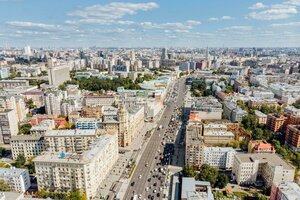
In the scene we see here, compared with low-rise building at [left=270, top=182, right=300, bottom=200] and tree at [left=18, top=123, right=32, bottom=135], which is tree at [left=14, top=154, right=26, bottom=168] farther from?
low-rise building at [left=270, top=182, right=300, bottom=200]

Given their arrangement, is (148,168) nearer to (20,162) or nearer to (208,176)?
(208,176)

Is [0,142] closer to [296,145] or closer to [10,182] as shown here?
[10,182]

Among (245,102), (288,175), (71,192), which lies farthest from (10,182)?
(245,102)

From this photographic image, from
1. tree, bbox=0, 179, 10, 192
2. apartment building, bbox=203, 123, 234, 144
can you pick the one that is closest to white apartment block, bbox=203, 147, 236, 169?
apartment building, bbox=203, 123, 234, 144

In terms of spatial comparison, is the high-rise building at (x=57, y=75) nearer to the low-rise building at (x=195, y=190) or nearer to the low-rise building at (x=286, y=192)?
the low-rise building at (x=195, y=190)

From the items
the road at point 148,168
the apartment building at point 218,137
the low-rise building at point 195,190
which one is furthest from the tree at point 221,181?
the apartment building at point 218,137

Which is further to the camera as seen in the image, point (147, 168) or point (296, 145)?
point (296, 145)
